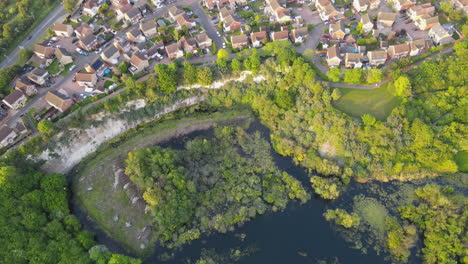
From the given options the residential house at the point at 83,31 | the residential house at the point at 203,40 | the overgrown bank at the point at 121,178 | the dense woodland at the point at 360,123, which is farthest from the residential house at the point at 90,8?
the dense woodland at the point at 360,123

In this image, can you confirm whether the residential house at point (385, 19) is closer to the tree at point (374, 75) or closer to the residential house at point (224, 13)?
the tree at point (374, 75)

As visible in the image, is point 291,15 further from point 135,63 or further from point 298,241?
point 298,241

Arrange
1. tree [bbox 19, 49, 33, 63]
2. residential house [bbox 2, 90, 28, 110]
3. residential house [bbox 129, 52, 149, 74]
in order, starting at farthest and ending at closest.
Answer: tree [bbox 19, 49, 33, 63]
residential house [bbox 129, 52, 149, 74]
residential house [bbox 2, 90, 28, 110]

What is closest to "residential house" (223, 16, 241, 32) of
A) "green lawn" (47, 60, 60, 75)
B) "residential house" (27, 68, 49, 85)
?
"green lawn" (47, 60, 60, 75)

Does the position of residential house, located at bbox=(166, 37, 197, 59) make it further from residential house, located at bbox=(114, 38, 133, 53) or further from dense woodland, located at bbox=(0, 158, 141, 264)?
dense woodland, located at bbox=(0, 158, 141, 264)

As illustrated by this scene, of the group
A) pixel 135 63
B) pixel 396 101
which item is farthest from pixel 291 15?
pixel 135 63

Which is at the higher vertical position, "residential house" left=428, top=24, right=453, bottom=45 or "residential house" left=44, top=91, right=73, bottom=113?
"residential house" left=44, top=91, right=73, bottom=113
